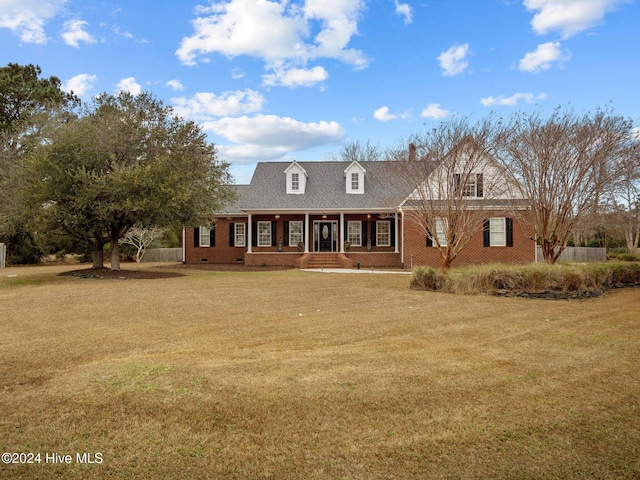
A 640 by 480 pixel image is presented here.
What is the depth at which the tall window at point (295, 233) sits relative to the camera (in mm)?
25578

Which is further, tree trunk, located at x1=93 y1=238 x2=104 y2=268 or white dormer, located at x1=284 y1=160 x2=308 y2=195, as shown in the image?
white dormer, located at x1=284 y1=160 x2=308 y2=195

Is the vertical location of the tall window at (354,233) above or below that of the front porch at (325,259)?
above

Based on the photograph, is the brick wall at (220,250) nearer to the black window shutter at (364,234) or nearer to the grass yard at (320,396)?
the black window shutter at (364,234)

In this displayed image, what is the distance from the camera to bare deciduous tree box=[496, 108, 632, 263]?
14078 millimetres

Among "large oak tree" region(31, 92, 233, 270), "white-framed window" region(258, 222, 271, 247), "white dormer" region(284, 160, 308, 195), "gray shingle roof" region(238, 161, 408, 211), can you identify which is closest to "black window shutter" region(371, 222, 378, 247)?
"gray shingle roof" region(238, 161, 408, 211)

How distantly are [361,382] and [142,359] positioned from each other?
2753 millimetres

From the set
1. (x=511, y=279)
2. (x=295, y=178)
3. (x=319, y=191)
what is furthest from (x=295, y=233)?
(x=511, y=279)

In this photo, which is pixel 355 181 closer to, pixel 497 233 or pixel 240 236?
pixel 240 236

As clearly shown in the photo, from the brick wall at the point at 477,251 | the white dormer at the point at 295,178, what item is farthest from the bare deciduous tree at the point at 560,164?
the white dormer at the point at 295,178

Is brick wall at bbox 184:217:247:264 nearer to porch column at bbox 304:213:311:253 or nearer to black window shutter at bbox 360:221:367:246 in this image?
porch column at bbox 304:213:311:253

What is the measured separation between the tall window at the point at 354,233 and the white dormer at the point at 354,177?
2034 millimetres

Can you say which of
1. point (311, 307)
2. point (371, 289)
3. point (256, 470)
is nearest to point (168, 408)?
point (256, 470)

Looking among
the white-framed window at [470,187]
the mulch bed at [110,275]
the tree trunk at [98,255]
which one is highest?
the white-framed window at [470,187]

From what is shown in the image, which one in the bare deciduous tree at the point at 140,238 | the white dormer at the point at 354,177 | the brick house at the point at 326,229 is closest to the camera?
the brick house at the point at 326,229
